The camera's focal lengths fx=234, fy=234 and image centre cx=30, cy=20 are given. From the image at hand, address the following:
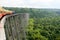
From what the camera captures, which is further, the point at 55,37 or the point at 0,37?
the point at 55,37

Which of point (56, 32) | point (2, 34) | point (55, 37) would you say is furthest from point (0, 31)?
point (56, 32)

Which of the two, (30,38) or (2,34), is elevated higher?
(2,34)

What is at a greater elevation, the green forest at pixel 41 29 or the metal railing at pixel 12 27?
the metal railing at pixel 12 27

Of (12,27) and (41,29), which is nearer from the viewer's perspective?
(12,27)

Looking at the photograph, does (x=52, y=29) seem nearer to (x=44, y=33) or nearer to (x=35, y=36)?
(x=44, y=33)

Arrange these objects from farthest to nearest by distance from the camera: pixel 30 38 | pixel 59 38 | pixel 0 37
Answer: pixel 59 38 < pixel 30 38 < pixel 0 37

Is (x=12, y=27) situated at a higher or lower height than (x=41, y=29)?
higher

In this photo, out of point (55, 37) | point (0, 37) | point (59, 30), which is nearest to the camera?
point (0, 37)

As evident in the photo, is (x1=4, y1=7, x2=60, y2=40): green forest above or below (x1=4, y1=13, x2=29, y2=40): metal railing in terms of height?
below

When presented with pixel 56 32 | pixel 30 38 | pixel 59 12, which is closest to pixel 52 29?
pixel 56 32

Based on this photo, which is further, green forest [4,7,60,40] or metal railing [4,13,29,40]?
green forest [4,7,60,40]

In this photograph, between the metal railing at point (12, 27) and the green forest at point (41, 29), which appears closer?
the metal railing at point (12, 27)
